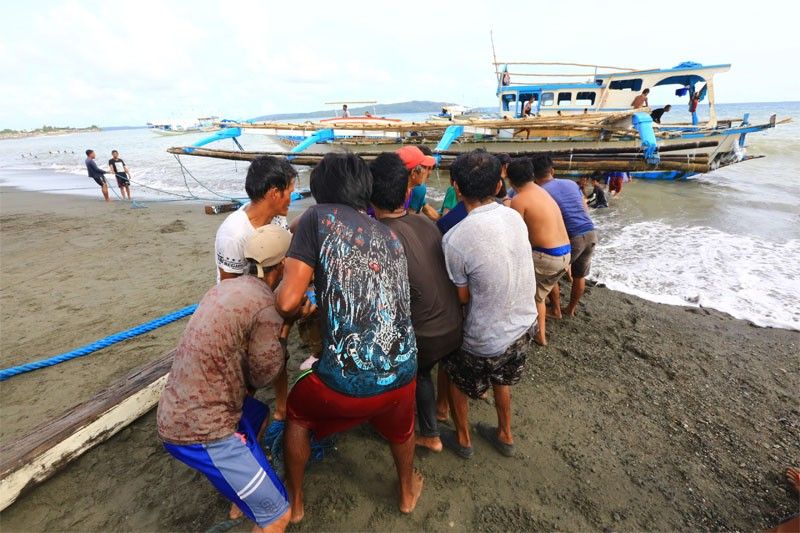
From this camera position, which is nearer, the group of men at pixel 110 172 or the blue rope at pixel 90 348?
the blue rope at pixel 90 348

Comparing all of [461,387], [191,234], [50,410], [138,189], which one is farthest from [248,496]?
[138,189]

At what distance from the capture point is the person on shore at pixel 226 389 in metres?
1.58

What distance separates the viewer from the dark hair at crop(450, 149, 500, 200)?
84.6 inches

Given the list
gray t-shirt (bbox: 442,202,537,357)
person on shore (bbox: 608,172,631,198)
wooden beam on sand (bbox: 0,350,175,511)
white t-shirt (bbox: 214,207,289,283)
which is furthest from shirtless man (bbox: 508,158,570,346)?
person on shore (bbox: 608,172,631,198)

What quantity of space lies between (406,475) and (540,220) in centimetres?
233

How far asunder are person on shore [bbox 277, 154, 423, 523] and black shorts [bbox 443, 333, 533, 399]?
0.60m

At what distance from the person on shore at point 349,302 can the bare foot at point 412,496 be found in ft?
2.01

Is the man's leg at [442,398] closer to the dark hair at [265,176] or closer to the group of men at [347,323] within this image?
the group of men at [347,323]

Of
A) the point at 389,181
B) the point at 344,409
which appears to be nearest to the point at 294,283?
the point at 344,409

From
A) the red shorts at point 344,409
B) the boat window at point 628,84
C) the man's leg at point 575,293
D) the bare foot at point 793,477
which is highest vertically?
the boat window at point 628,84

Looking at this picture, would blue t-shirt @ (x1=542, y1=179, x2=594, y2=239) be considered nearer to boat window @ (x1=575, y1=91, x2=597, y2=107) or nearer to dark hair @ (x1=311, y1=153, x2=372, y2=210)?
dark hair @ (x1=311, y1=153, x2=372, y2=210)

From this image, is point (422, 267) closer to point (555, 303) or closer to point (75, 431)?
point (75, 431)

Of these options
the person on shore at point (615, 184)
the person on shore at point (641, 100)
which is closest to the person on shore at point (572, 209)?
the person on shore at point (615, 184)

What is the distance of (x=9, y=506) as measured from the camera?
6.84 feet
